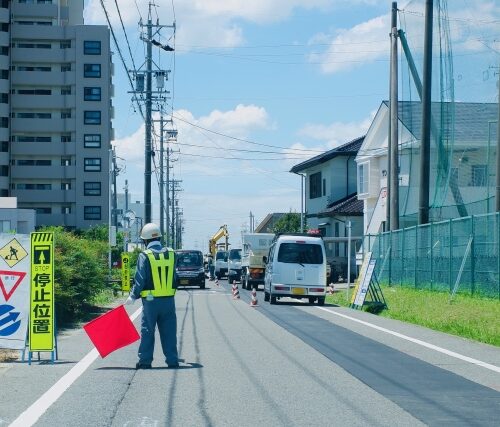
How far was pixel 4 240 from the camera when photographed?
12.6m

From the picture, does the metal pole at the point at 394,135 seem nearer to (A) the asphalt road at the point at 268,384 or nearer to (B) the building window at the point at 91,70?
(A) the asphalt road at the point at 268,384

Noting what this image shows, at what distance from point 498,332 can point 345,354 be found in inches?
180

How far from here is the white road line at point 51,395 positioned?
830 centimetres

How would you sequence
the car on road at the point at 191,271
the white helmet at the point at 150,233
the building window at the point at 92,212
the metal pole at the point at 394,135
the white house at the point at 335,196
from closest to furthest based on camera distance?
the white helmet at the point at 150,233 → the metal pole at the point at 394,135 → the car on road at the point at 191,271 → the white house at the point at 335,196 → the building window at the point at 92,212

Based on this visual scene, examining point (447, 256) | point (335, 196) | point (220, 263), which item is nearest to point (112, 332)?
point (447, 256)

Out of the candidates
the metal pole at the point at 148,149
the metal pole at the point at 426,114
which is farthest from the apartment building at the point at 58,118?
the metal pole at the point at 426,114

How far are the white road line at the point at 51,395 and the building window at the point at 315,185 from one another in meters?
52.3

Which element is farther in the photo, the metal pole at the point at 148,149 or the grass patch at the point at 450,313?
the metal pole at the point at 148,149

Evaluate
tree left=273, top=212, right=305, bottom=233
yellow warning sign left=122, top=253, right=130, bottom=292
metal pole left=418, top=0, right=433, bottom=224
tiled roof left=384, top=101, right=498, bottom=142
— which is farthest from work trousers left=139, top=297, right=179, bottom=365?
tree left=273, top=212, right=305, bottom=233

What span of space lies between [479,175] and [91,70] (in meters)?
49.7

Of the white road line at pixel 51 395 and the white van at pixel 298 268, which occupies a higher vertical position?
the white van at pixel 298 268

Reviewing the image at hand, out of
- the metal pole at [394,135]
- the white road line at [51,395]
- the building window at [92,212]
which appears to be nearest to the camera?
the white road line at [51,395]

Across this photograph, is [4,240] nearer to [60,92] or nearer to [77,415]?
[77,415]

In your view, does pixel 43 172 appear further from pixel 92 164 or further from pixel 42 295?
pixel 42 295
